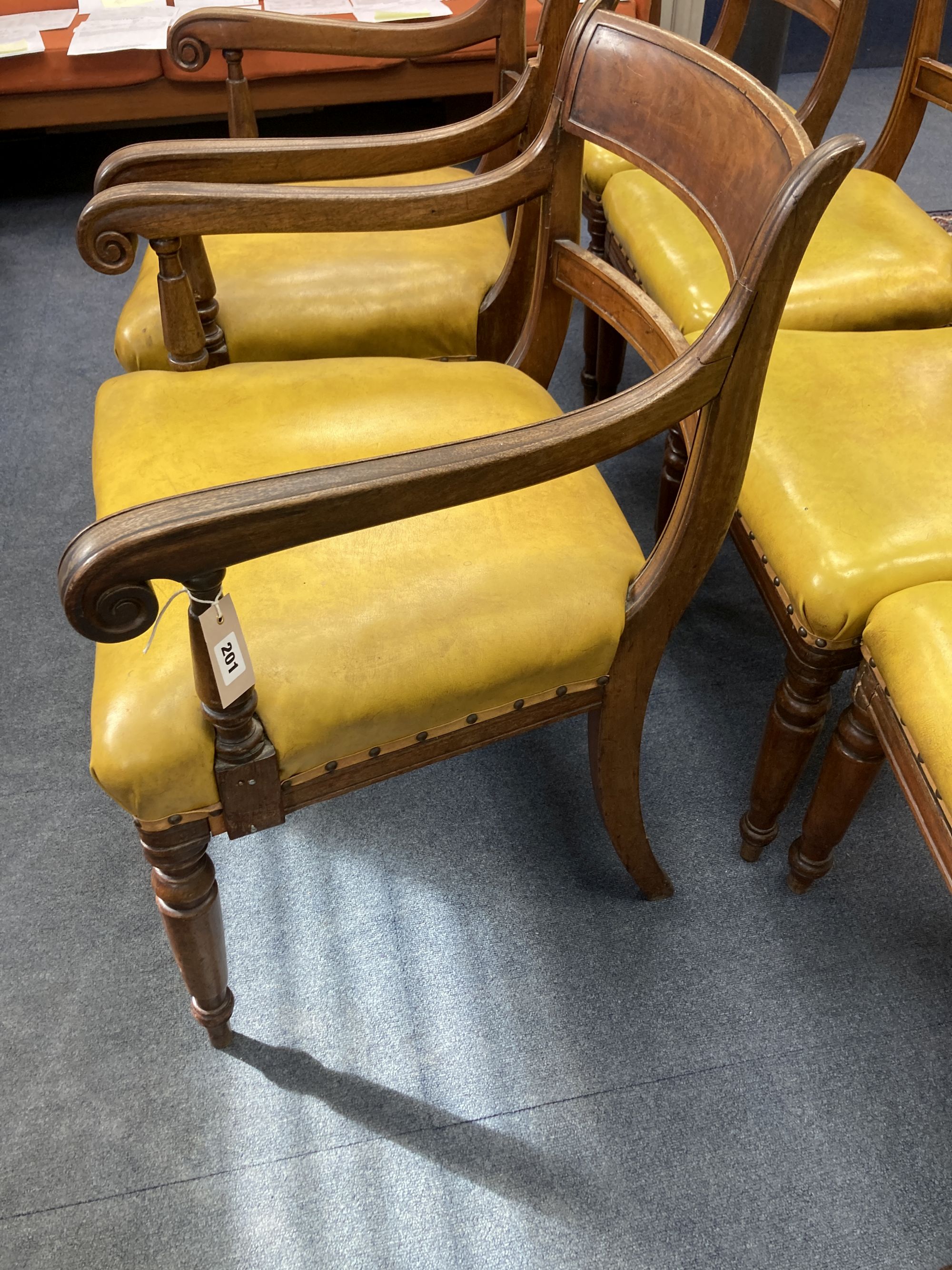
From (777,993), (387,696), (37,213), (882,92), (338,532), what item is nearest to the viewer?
(338,532)

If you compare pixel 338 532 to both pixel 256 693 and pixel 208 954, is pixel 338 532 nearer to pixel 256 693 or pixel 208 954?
pixel 256 693

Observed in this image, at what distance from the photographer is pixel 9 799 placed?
4.21 feet

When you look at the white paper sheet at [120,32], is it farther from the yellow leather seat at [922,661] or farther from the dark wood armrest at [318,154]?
the yellow leather seat at [922,661]

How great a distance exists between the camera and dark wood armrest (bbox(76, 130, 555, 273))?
952mm

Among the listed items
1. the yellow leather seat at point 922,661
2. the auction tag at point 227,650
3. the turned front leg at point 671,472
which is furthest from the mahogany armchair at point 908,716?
the auction tag at point 227,650

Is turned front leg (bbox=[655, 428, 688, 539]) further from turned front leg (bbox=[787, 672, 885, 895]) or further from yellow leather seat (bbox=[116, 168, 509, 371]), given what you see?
turned front leg (bbox=[787, 672, 885, 895])

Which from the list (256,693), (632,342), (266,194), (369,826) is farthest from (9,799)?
(632,342)

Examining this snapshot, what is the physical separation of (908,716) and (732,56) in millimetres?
1401

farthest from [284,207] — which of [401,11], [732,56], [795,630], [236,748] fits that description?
[401,11]

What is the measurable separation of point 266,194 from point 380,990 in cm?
84

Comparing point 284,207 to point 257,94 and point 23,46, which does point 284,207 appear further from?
point 23,46

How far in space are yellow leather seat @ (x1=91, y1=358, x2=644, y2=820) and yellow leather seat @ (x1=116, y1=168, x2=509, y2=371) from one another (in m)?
0.21

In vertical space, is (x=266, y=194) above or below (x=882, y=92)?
above

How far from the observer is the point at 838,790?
3.43 feet
